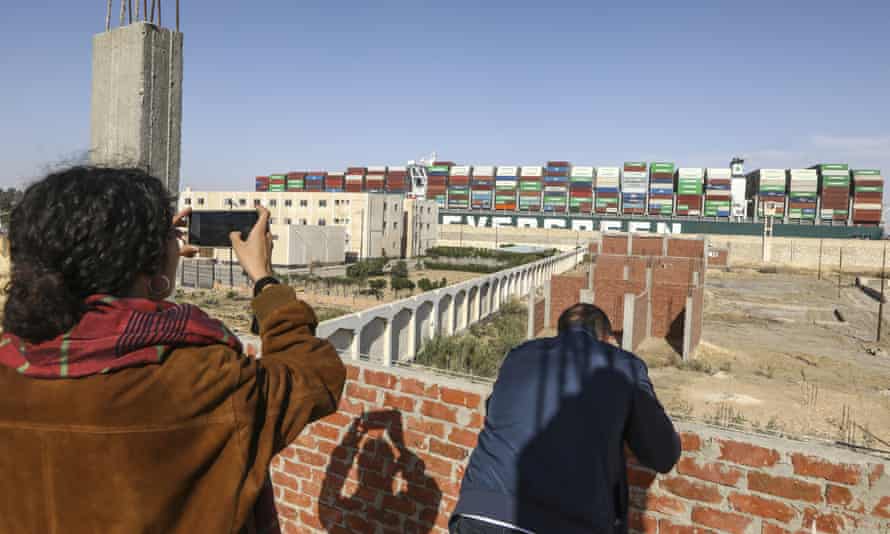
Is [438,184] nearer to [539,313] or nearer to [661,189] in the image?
[661,189]

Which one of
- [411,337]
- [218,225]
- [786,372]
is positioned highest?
[218,225]

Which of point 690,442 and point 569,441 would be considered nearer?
point 569,441

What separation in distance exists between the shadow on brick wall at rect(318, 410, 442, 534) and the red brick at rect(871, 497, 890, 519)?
167 cm

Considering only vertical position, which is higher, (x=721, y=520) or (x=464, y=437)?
(x=464, y=437)

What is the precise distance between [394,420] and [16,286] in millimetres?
2004

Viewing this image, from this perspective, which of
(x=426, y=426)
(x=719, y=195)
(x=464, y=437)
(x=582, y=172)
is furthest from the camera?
(x=582, y=172)

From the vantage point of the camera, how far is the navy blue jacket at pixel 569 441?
1.50 meters

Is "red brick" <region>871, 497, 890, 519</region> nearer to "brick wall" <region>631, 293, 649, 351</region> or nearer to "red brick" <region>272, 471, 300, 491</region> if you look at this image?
"red brick" <region>272, 471, 300, 491</region>

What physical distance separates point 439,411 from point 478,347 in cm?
1029

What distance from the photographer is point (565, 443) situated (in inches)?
59.6

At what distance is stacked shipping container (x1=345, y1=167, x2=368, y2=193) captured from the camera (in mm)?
71625

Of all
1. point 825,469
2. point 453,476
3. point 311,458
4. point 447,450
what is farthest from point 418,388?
point 825,469

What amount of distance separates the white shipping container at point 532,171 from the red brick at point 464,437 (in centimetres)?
6592

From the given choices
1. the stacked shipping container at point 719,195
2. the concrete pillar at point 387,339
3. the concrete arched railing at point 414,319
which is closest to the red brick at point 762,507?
the concrete arched railing at point 414,319
